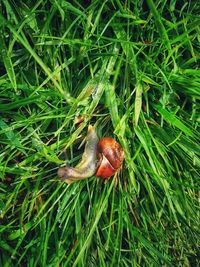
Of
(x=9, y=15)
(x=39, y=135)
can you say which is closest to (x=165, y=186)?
(x=39, y=135)

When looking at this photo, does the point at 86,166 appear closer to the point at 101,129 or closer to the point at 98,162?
the point at 98,162

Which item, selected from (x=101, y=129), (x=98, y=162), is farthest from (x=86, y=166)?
(x=101, y=129)

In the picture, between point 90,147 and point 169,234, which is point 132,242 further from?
point 90,147
